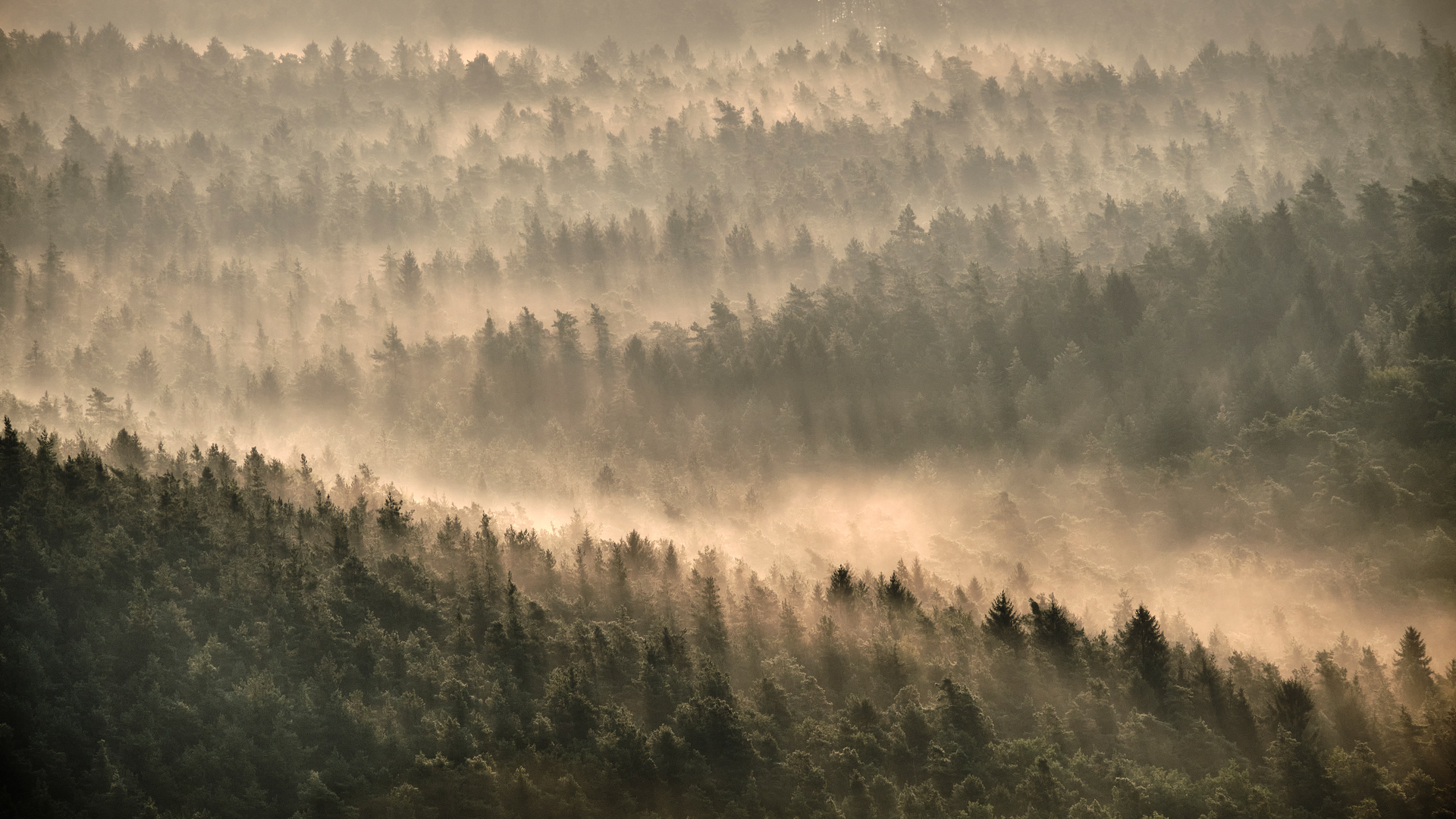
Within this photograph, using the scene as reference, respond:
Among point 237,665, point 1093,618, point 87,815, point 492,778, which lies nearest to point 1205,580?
point 1093,618

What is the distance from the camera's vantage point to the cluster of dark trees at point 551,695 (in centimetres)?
8869

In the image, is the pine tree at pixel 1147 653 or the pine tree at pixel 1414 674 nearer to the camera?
the pine tree at pixel 1147 653

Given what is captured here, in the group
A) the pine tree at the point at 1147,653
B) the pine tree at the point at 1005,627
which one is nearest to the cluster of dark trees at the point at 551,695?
the pine tree at the point at 1147,653

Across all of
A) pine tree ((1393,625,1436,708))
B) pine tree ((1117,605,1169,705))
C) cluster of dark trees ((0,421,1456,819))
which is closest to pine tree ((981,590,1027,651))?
cluster of dark trees ((0,421,1456,819))

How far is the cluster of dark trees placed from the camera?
88.7 metres

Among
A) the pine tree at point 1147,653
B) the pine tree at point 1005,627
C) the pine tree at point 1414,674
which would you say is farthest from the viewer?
the pine tree at point 1414,674

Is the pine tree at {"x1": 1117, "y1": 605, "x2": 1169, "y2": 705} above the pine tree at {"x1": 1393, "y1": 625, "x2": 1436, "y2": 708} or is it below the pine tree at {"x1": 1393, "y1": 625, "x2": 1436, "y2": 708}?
above

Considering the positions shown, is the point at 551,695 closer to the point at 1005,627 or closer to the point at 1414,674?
the point at 1005,627

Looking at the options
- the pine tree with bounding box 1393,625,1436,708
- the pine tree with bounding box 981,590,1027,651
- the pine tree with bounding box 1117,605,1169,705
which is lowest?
the pine tree with bounding box 1393,625,1436,708

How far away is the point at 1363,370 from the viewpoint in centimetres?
19388

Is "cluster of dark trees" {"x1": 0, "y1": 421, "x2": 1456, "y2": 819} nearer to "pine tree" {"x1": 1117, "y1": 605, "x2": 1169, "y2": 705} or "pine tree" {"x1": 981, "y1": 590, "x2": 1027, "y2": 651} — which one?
"pine tree" {"x1": 1117, "y1": 605, "x2": 1169, "y2": 705}

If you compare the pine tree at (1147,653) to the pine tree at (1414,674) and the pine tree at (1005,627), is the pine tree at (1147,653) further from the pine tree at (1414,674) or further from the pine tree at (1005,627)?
the pine tree at (1414,674)

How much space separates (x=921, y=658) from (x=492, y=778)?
45467 millimetres

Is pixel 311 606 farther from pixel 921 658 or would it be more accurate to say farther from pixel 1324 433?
pixel 1324 433
